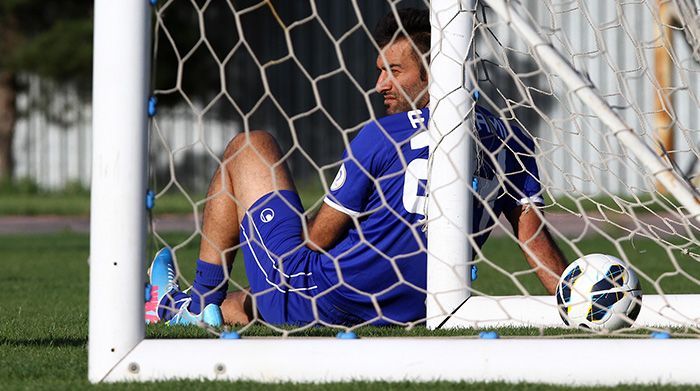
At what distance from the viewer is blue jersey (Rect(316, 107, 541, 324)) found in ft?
13.2

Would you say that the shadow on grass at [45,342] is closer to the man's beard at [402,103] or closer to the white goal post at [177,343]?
the white goal post at [177,343]

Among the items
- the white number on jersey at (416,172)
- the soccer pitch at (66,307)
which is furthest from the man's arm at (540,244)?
the white number on jersey at (416,172)

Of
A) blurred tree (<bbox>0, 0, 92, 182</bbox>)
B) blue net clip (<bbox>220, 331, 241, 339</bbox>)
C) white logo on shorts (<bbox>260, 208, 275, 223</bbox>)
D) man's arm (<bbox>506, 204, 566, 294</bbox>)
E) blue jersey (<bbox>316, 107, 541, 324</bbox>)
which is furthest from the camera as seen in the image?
blurred tree (<bbox>0, 0, 92, 182</bbox>)

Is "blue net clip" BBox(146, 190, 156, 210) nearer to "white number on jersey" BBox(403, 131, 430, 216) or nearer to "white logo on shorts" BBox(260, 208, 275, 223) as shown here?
"white number on jersey" BBox(403, 131, 430, 216)

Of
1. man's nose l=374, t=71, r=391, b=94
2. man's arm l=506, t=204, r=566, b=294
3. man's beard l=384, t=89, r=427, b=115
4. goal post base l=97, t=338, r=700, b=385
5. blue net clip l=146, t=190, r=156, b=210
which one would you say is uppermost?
man's nose l=374, t=71, r=391, b=94

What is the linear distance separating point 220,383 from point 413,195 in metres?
1.23

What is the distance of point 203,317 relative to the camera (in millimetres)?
4129

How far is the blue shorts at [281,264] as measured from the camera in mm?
4297

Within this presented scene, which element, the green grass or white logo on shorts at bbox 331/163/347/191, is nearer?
white logo on shorts at bbox 331/163/347/191

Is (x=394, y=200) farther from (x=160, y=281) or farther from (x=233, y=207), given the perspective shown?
(x=160, y=281)

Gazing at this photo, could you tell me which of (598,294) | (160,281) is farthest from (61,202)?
(598,294)

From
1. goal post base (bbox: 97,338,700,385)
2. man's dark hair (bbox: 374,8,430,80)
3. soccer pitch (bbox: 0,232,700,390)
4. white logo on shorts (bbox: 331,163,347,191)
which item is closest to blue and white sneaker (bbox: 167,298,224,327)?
soccer pitch (bbox: 0,232,700,390)

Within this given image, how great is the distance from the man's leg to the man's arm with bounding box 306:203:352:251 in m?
0.38

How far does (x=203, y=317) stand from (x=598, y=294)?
4.32 feet
